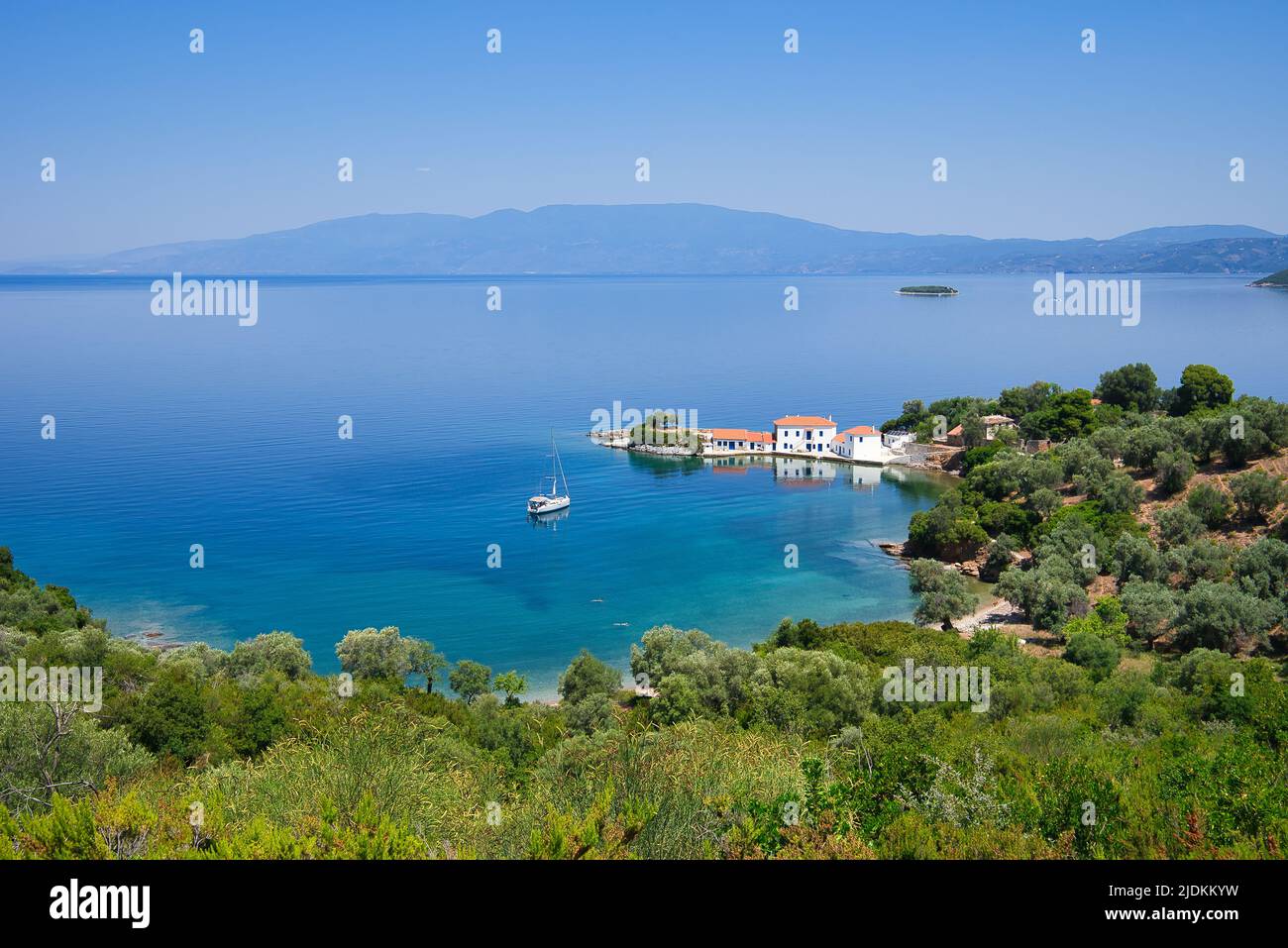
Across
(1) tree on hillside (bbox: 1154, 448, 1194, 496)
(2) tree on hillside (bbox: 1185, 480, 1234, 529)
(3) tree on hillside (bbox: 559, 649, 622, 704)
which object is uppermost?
(1) tree on hillside (bbox: 1154, 448, 1194, 496)

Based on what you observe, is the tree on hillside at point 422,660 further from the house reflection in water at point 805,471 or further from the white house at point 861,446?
the white house at point 861,446

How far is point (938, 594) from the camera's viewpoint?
86.0 ft

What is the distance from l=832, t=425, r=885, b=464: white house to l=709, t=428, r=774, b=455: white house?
12.6ft

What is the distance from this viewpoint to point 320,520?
36.9 m

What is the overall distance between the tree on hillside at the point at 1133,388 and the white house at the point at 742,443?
16.9 m

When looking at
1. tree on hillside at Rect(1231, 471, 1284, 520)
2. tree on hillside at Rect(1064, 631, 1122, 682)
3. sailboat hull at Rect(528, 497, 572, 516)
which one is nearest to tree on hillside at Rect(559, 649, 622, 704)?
tree on hillside at Rect(1064, 631, 1122, 682)

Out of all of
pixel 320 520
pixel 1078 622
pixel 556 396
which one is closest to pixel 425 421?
pixel 556 396

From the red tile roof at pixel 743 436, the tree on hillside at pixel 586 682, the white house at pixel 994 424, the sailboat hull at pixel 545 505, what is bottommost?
the tree on hillside at pixel 586 682

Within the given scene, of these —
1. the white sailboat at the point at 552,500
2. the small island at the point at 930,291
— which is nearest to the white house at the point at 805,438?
the white sailboat at the point at 552,500

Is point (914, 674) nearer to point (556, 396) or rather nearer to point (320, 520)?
point (320, 520)

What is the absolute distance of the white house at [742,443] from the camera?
169 feet

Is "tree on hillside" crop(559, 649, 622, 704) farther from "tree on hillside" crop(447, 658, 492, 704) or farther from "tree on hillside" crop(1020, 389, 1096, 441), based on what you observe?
"tree on hillside" crop(1020, 389, 1096, 441)

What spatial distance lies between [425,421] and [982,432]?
30.6 meters

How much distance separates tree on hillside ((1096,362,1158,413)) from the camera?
46062 mm
